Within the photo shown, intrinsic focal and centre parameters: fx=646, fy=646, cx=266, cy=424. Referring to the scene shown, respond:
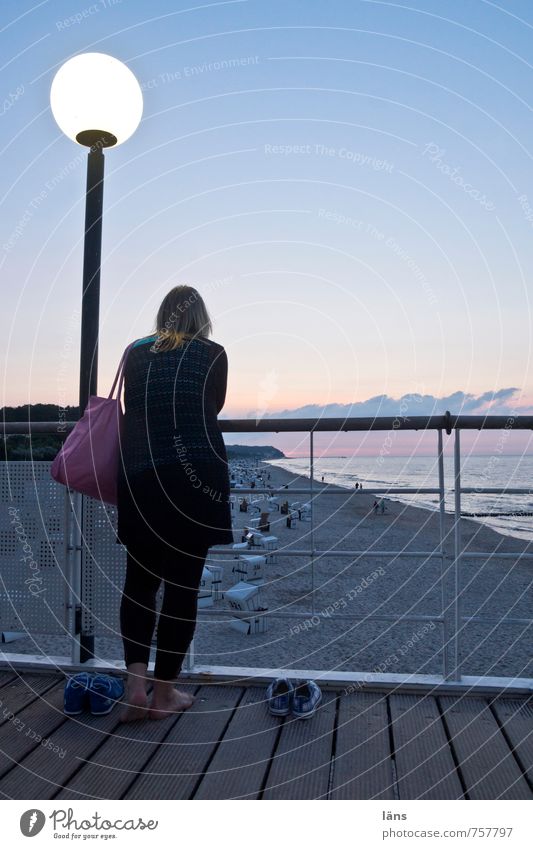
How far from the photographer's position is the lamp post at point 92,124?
8.58 ft

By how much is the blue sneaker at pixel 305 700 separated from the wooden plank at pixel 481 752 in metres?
0.47

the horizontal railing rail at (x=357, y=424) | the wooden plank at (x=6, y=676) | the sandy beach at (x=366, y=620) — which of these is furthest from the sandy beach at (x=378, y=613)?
the wooden plank at (x=6, y=676)

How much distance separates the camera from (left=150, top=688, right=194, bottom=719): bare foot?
7.50 feet

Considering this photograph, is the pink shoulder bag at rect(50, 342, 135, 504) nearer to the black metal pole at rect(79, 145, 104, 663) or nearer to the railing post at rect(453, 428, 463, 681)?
the black metal pole at rect(79, 145, 104, 663)

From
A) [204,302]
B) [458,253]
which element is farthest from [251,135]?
[204,302]

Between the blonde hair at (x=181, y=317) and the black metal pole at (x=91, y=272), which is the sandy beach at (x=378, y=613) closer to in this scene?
the blonde hair at (x=181, y=317)

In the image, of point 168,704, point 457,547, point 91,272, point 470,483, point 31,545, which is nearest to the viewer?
point 168,704

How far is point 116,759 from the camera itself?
1977 millimetres

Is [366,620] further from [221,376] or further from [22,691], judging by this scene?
[221,376]

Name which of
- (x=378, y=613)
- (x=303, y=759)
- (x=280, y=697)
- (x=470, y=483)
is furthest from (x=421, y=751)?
(x=470, y=483)

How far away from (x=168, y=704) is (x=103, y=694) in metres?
0.24
